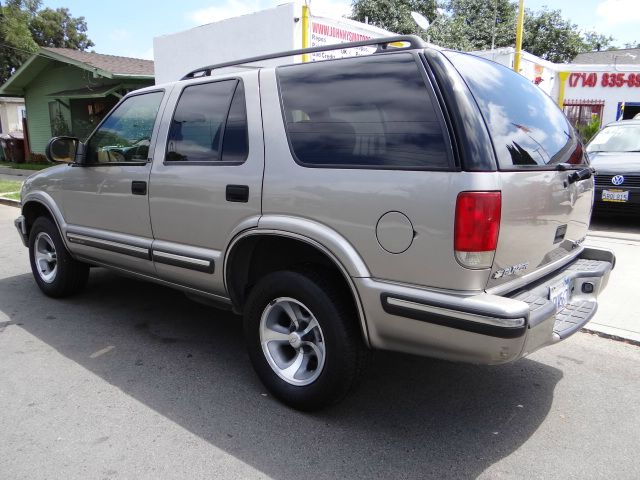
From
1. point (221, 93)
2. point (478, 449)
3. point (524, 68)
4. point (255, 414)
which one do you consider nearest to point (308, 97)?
point (221, 93)

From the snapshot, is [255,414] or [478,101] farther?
[255,414]

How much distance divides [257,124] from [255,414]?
1.72 metres

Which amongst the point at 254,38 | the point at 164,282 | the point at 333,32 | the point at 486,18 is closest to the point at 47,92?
the point at 254,38

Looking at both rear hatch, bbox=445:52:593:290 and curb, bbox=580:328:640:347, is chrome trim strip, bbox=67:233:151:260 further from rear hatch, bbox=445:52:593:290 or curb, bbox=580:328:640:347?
curb, bbox=580:328:640:347

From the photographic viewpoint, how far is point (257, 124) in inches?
124

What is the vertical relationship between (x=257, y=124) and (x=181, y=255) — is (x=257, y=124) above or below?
above

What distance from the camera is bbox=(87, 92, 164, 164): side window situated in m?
3.90

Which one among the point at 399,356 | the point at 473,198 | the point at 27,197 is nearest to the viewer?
the point at 473,198

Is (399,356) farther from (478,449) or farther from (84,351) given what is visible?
(84,351)

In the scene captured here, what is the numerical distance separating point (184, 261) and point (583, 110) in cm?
1942

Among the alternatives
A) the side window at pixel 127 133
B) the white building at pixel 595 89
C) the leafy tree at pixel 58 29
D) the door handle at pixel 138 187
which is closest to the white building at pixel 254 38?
the side window at pixel 127 133

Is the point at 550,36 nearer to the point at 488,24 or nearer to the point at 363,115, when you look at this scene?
the point at 488,24

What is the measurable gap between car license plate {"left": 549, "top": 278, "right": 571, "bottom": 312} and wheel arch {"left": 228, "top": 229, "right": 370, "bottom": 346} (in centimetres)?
103

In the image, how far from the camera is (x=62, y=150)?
14.5ft
